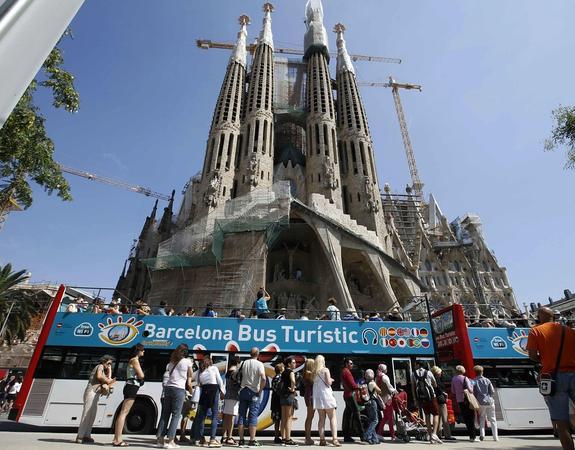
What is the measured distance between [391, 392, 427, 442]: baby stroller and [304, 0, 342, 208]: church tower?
26.7m

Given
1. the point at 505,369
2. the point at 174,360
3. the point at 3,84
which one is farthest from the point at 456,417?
the point at 3,84

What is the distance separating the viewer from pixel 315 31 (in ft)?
167

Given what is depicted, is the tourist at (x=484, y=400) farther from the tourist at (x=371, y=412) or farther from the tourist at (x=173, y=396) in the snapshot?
the tourist at (x=173, y=396)

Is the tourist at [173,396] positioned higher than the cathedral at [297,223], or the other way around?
the cathedral at [297,223]

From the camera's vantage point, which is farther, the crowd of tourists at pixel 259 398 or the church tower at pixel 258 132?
the church tower at pixel 258 132

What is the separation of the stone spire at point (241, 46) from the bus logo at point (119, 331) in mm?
41558

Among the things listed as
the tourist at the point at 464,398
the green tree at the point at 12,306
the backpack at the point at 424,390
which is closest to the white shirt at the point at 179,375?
the backpack at the point at 424,390

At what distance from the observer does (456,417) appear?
33.7ft

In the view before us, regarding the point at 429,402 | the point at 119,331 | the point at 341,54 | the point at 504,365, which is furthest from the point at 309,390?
the point at 341,54

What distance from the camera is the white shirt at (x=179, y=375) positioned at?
21.0 feet

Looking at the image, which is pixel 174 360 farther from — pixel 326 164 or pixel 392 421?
pixel 326 164

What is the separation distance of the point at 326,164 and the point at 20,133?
105ft

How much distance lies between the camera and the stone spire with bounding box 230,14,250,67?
149 feet

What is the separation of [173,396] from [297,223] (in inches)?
988
